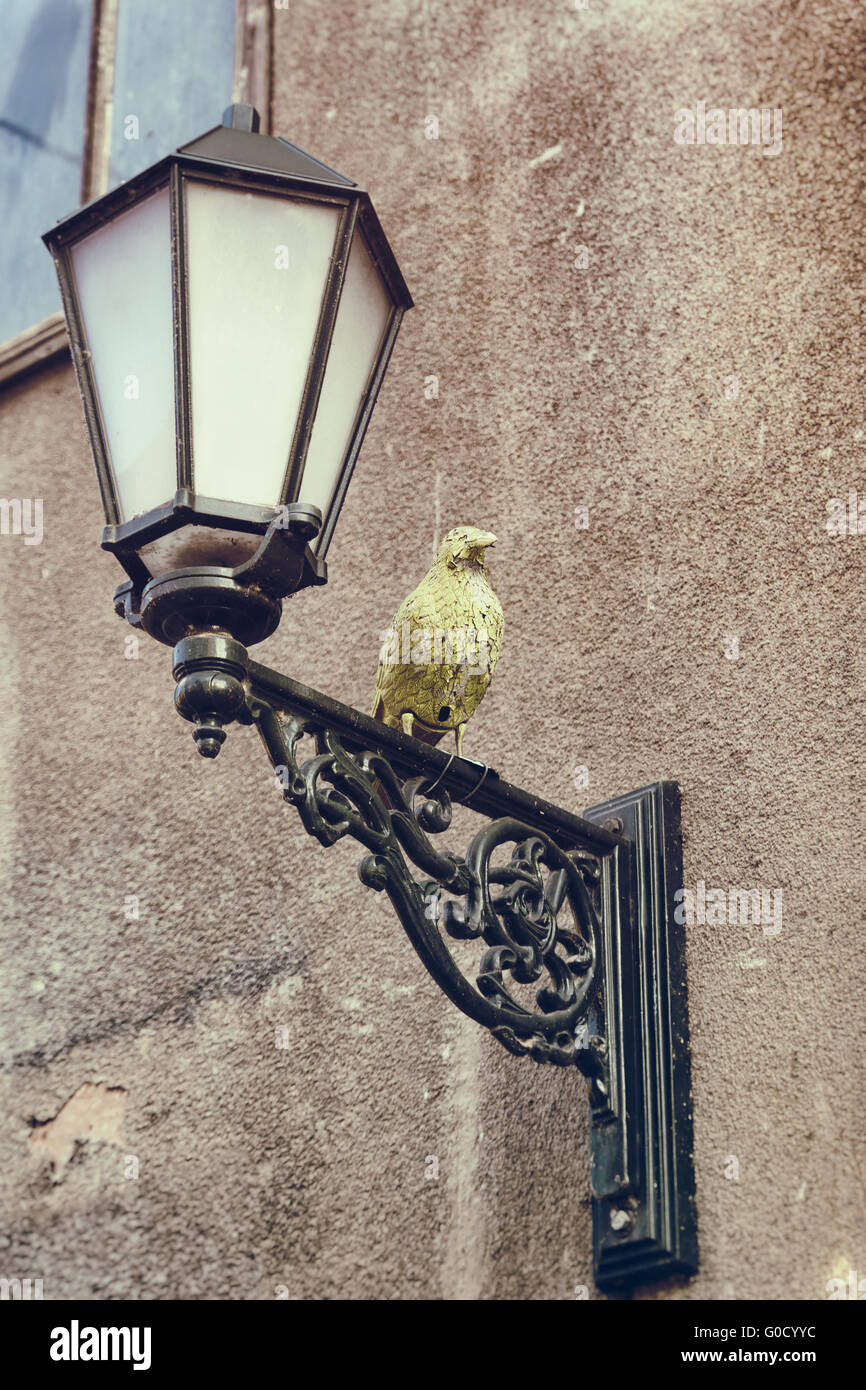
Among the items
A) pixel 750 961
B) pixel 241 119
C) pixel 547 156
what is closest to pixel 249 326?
pixel 241 119

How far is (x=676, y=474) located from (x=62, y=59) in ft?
6.95

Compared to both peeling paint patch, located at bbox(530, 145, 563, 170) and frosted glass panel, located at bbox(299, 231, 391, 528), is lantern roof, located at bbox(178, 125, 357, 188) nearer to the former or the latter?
frosted glass panel, located at bbox(299, 231, 391, 528)

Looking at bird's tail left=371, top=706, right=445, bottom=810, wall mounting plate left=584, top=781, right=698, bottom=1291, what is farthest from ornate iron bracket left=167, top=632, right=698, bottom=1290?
bird's tail left=371, top=706, right=445, bottom=810

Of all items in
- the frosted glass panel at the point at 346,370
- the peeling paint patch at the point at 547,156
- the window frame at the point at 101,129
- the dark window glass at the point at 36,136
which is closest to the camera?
the frosted glass panel at the point at 346,370

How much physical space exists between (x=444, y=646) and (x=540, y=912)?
34 centimetres

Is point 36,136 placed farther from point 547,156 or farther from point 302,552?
point 302,552

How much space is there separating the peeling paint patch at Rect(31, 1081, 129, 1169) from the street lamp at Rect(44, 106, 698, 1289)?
0.83 metres

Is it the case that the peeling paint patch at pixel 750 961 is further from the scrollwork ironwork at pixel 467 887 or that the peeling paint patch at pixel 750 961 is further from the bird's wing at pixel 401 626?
the bird's wing at pixel 401 626

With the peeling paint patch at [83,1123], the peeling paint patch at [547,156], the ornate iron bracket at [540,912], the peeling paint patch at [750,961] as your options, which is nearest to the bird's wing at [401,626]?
the ornate iron bracket at [540,912]

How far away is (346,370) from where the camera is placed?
1793mm

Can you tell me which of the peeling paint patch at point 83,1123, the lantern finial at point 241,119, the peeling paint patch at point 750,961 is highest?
the lantern finial at point 241,119

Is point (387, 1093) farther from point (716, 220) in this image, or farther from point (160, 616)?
point (716, 220)

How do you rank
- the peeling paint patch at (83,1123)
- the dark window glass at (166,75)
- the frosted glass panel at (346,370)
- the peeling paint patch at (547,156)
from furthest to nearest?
the dark window glass at (166,75), the peeling paint patch at (547,156), the peeling paint patch at (83,1123), the frosted glass panel at (346,370)

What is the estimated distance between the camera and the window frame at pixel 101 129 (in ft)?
10.3
